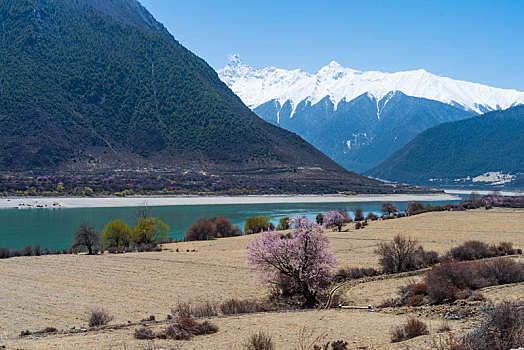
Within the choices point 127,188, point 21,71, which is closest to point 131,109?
point 21,71

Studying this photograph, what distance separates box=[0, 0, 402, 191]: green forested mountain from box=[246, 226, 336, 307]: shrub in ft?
317

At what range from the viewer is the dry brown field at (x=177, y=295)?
37.5 ft

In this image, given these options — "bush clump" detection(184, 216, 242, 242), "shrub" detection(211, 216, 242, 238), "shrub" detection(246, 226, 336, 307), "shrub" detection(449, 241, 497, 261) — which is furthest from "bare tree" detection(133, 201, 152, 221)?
"shrub" detection(449, 241, 497, 261)

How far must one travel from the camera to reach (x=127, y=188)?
312 ft

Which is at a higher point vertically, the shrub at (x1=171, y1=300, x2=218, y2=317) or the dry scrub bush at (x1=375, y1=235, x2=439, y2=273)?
the dry scrub bush at (x1=375, y1=235, x2=439, y2=273)

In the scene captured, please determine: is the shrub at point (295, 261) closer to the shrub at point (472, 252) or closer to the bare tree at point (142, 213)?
the shrub at point (472, 252)

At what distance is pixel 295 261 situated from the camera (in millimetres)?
19297

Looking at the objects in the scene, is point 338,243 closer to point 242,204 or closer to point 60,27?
point 242,204

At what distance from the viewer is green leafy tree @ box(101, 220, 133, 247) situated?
36.9 m

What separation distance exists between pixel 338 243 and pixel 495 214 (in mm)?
22535

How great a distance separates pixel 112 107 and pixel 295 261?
435 ft

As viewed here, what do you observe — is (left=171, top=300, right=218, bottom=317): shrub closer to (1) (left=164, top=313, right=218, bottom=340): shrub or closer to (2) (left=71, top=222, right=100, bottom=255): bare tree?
(1) (left=164, top=313, right=218, bottom=340): shrub

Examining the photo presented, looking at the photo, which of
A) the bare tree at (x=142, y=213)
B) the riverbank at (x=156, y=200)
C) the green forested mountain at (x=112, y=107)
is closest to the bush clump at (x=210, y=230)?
the bare tree at (x=142, y=213)

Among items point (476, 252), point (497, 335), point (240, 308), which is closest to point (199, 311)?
point (240, 308)
